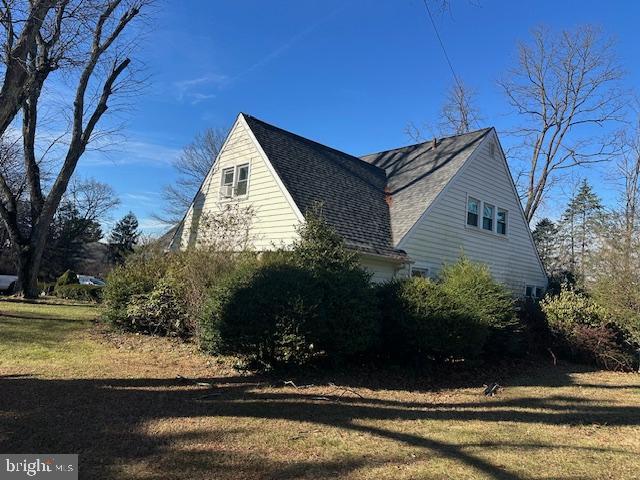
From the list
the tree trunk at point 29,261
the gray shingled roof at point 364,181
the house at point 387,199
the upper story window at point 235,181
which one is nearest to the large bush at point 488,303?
the house at point 387,199

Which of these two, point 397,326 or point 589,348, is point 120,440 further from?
point 589,348

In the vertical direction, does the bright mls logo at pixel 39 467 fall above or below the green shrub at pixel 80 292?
below

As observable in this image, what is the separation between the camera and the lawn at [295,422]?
461cm

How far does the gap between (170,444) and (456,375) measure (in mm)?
6465

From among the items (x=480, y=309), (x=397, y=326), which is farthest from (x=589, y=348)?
(x=397, y=326)

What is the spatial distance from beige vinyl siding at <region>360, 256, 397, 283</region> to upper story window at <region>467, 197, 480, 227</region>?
4.52m

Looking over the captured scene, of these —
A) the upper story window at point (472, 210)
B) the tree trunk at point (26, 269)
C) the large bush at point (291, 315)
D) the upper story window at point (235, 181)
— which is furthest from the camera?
the tree trunk at point (26, 269)

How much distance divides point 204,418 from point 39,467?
188 cm

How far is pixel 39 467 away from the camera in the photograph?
4.26 metres

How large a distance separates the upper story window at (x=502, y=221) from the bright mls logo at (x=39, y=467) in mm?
17394

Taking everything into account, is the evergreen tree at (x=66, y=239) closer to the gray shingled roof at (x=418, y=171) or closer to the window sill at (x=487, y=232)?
the gray shingled roof at (x=418, y=171)

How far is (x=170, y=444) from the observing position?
492 cm

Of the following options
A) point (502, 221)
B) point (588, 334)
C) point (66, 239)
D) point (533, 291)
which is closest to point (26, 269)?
point (502, 221)

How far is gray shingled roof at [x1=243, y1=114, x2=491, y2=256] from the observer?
14398 mm
